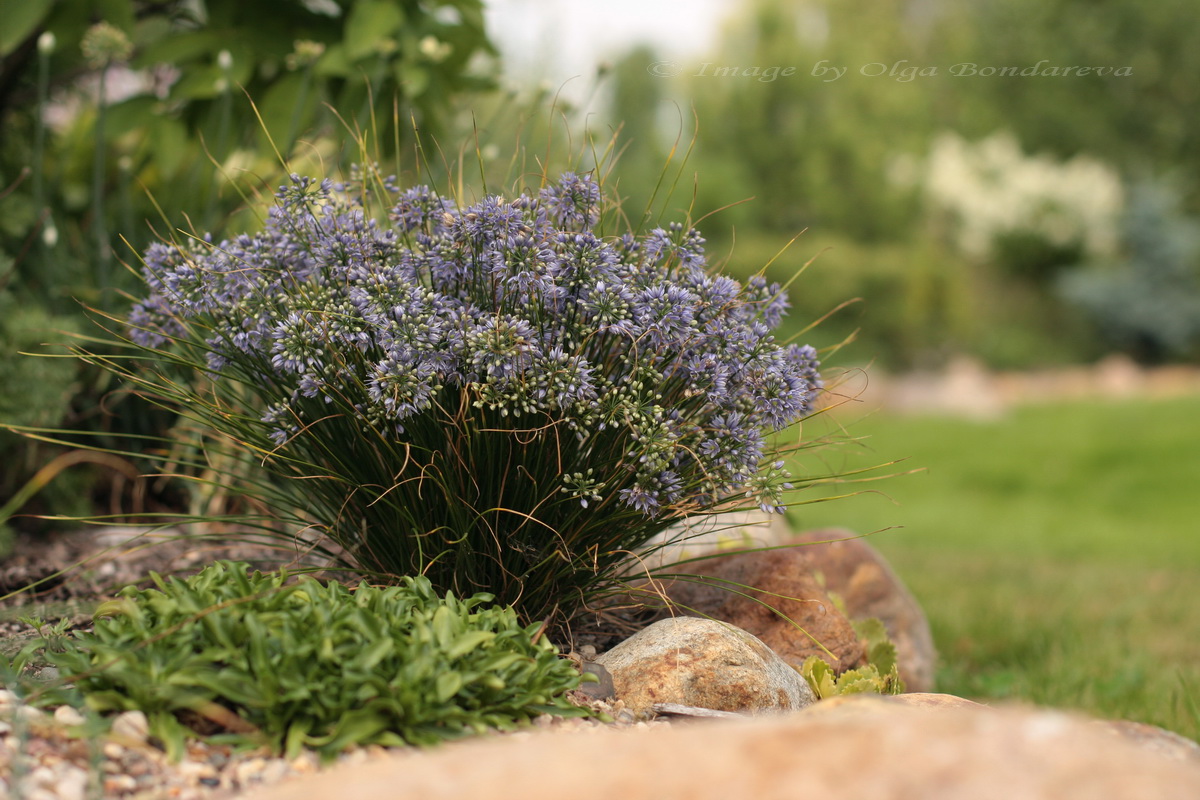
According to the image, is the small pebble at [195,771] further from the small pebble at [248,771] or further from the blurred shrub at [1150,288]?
the blurred shrub at [1150,288]

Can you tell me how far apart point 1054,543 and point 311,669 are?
22.8 feet

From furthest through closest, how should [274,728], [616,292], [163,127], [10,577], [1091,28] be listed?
1. [1091,28]
2. [163,127]
3. [10,577]
4. [616,292]
5. [274,728]

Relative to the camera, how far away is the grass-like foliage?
6.25 ft

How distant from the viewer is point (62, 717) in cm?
199

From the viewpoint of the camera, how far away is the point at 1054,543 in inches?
298

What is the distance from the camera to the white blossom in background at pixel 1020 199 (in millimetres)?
17844

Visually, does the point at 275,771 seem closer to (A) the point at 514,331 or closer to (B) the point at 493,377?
(B) the point at 493,377

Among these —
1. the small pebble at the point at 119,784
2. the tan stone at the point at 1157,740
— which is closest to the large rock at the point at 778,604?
the tan stone at the point at 1157,740

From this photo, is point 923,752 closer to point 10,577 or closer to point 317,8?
point 10,577

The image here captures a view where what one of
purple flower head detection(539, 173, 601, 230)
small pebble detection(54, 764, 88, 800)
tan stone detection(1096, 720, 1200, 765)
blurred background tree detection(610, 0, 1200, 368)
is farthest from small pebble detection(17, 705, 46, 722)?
blurred background tree detection(610, 0, 1200, 368)

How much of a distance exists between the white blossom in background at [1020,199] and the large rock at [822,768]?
1700 centimetres

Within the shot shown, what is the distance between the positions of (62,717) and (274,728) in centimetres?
45

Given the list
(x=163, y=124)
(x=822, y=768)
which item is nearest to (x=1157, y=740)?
(x=822, y=768)

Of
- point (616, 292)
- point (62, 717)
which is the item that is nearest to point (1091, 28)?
point (616, 292)
